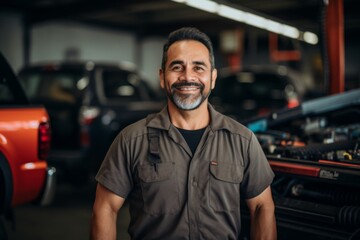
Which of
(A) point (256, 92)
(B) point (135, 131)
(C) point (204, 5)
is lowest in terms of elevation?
(B) point (135, 131)

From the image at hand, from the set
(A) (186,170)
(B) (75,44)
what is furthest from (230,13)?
(B) (75,44)

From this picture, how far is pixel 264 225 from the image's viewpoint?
2.43 meters

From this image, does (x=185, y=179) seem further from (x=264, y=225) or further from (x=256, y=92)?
(x=256, y=92)

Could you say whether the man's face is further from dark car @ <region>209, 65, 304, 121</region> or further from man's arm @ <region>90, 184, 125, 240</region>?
dark car @ <region>209, 65, 304, 121</region>

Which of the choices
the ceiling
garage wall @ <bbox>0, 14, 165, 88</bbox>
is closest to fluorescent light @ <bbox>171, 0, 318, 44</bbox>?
the ceiling

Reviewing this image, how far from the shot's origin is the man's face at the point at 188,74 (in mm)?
2406

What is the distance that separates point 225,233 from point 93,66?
4591 mm

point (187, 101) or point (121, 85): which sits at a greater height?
point (121, 85)

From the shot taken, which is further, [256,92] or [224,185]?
[256,92]

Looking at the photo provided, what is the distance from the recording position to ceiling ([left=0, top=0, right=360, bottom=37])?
11.1 metres

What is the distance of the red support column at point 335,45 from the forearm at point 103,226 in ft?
Result: 11.1

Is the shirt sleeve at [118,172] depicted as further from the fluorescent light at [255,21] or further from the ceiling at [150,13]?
the ceiling at [150,13]

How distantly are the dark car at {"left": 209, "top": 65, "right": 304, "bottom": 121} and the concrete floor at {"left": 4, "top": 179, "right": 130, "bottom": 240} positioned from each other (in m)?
2.98

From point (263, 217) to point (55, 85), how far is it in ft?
15.2
